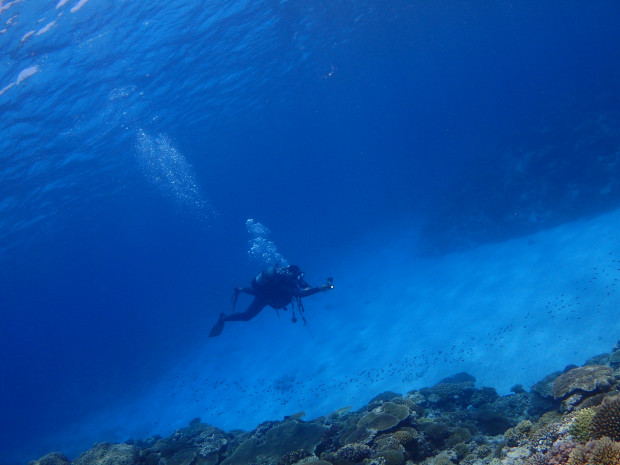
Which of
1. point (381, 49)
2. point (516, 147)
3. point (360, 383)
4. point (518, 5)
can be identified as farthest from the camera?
point (518, 5)

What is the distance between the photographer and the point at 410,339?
17.8 meters

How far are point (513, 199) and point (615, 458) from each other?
920 inches

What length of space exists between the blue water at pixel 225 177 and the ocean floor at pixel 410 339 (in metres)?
0.19

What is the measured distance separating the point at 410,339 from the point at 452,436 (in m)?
12.1

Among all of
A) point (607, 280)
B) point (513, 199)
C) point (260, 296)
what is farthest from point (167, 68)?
point (607, 280)

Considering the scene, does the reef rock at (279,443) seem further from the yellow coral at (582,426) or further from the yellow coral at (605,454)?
the yellow coral at (605,454)

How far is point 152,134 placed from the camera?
1136 inches

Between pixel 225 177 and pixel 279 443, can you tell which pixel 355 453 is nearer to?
pixel 279 443

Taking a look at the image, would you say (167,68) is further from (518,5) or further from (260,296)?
(518,5)

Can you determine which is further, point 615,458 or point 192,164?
point 192,164

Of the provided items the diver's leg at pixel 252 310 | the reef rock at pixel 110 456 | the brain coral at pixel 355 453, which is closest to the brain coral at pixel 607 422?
the brain coral at pixel 355 453

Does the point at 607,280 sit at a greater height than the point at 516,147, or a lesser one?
lesser

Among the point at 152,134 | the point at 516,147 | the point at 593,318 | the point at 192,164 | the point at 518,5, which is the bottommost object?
the point at 593,318

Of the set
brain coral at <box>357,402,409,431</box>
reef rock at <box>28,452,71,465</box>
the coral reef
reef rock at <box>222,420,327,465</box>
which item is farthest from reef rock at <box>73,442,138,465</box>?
brain coral at <box>357,402,409,431</box>
